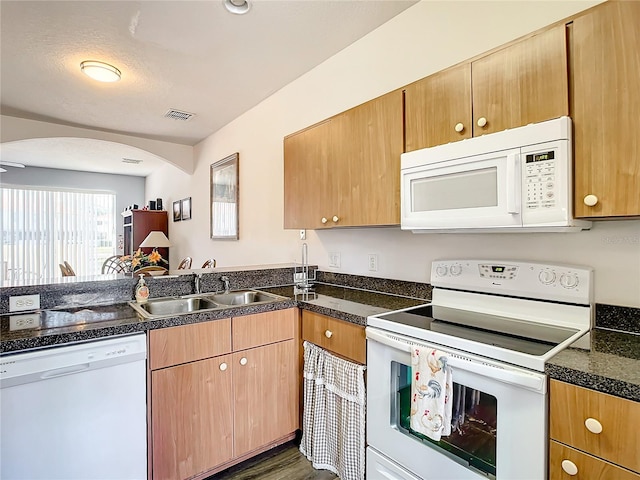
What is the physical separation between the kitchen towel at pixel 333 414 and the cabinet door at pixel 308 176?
0.86 meters

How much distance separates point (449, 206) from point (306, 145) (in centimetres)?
116

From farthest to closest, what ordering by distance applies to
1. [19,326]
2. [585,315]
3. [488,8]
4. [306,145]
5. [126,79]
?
[126,79] → [306,145] → [488,8] → [19,326] → [585,315]

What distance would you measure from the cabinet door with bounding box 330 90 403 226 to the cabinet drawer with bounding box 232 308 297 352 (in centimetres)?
66

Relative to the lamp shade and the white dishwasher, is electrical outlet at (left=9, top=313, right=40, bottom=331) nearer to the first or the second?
the white dishwasher

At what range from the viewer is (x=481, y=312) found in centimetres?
162

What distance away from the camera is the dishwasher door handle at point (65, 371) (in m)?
1.34

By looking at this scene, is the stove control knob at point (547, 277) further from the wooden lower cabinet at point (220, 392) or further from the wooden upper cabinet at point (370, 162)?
the wooden lower cabinet at point (220, 392)

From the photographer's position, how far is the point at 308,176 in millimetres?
2271

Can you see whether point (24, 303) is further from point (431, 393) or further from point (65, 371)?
point (431, 393)

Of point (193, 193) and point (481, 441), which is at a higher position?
→ point (193, 193)

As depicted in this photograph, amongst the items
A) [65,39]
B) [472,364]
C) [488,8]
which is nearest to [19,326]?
[472,364]

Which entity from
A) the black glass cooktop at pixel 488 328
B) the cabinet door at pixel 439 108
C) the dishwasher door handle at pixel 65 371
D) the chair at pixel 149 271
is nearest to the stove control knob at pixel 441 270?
the black glass cooktop at pixel 488 328

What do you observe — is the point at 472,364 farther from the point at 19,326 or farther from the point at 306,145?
the point at 19,326

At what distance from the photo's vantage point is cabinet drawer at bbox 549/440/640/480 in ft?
2.91
